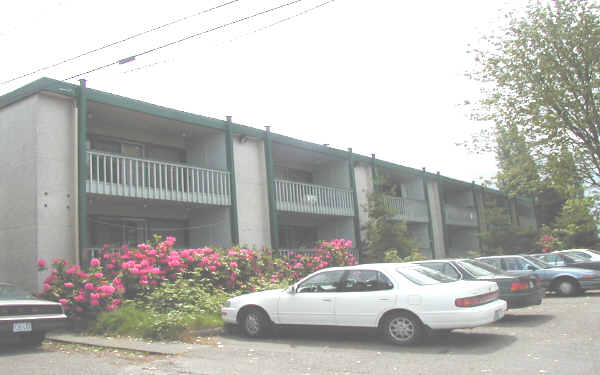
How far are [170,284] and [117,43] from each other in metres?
5.46

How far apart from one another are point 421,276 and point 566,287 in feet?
30.7

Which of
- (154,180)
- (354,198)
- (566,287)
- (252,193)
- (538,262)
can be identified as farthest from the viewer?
(354,198)

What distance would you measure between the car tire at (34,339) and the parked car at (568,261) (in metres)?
15.1

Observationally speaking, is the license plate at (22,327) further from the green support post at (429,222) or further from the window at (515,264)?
the green support post at (429,222)

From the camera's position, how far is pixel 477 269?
11.6 m

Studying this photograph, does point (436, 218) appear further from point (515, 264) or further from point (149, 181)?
point (149, 181)

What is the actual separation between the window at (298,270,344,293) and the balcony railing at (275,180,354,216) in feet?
31.3

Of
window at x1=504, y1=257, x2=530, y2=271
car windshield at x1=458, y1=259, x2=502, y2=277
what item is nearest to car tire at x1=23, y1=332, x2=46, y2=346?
car windshield at x1=458, y1=259, x2=502, y2=277

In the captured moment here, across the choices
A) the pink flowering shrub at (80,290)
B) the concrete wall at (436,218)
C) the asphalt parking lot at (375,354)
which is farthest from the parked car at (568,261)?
the pink flowering shrub at (80,290)

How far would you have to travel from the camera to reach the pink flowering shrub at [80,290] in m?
11.0

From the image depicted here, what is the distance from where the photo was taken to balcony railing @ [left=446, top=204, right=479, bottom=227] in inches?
1228

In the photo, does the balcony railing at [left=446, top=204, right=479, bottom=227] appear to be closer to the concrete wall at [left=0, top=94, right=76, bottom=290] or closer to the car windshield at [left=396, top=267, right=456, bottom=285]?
the car windshield at [left=396, top=267, right=456, bottom=285]

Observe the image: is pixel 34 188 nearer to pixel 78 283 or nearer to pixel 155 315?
pixel 78 283

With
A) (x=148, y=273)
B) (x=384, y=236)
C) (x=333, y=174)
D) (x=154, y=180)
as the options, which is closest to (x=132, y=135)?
(x=154, y=180)
